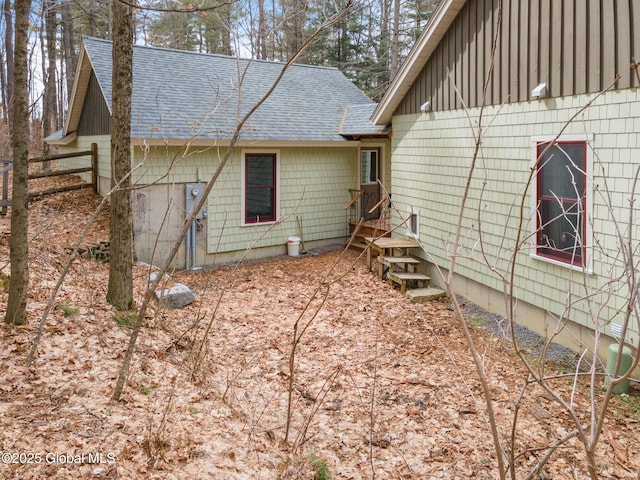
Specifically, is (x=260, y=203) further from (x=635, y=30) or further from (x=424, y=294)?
(x=635, y=30)

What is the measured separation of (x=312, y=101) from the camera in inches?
591

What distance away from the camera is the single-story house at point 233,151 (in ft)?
36.6

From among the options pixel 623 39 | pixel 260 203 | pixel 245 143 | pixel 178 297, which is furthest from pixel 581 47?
pixel 260 203

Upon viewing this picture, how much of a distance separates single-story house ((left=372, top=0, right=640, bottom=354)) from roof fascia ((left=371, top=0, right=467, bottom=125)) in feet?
0.09

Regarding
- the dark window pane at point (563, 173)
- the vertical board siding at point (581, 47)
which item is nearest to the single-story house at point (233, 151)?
the dark window pane at point (563, 173)

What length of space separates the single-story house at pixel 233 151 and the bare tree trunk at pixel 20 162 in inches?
208

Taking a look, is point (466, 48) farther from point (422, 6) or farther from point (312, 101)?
point (422, 6)

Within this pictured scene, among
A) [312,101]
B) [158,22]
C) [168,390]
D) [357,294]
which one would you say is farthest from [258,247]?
[158,22]

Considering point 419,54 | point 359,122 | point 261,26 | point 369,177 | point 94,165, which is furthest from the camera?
point 261,26

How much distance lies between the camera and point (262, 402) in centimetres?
523

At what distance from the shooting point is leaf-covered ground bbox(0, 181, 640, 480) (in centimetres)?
360

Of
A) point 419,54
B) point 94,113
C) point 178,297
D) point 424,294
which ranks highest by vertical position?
point 419,54

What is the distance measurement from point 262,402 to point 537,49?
6022mm

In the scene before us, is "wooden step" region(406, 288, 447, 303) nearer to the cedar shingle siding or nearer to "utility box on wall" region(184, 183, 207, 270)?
"utility box on wall" region(184, 183, 207, 270)
